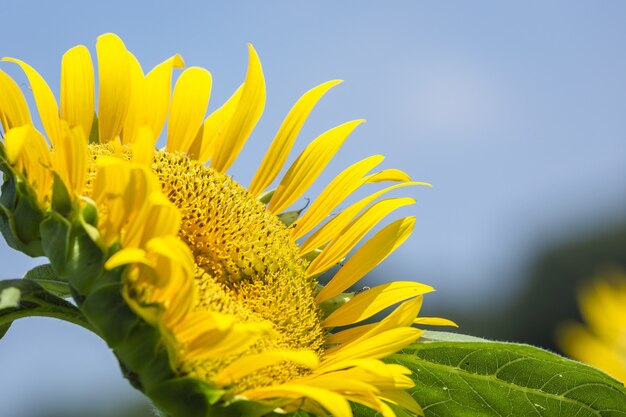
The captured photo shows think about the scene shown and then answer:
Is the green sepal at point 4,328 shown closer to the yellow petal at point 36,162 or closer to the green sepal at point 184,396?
the yellow petal at point 36,162

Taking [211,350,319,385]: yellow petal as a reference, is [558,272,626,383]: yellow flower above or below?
below

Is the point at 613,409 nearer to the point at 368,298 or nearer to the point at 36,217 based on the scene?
the point at 368,298

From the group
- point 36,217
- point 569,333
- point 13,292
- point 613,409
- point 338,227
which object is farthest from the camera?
point 569,333

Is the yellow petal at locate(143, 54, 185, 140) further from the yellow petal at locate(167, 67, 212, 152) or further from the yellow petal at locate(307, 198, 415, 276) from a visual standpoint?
the yellow petal at locate(307, 198, 415, 276)

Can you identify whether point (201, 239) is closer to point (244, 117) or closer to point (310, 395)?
point (244, 117)

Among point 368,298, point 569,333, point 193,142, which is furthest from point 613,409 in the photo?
point 569,333

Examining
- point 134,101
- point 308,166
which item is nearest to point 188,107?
point 134,101

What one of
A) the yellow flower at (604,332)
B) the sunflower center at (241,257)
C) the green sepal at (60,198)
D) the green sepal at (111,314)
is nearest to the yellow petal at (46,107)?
the sunflower center at (241,257)

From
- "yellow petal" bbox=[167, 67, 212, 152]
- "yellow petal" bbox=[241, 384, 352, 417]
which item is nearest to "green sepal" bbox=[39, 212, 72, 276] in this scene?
"yellow petal" bbox=[241, 384, 352, 417]
